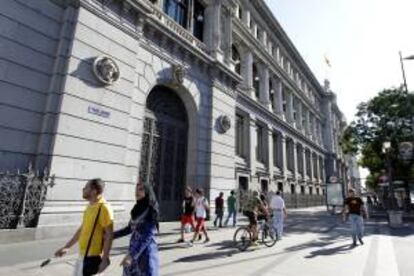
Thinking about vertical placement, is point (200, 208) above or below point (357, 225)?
above

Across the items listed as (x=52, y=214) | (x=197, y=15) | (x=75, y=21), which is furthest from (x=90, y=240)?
(x=197, y=15)

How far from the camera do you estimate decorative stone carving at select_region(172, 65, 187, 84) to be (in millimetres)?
15547

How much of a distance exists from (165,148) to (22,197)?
7529mm

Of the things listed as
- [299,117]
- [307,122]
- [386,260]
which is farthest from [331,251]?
[307,122]

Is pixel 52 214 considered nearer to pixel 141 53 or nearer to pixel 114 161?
pixel 114 161

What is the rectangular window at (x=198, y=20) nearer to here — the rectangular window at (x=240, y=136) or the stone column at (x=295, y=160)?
the rectangular window at (x=240, y=136)

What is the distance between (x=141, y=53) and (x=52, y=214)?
7688 millimetres

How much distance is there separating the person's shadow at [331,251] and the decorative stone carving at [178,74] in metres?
9.94

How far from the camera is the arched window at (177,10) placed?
17.3 meters

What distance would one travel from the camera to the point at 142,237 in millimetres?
3803

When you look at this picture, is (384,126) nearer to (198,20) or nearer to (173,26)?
(198,20)

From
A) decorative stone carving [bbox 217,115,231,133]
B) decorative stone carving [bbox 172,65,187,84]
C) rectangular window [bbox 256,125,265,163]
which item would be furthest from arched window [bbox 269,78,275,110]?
decorative stone carving [bbox 172,65,187,84]

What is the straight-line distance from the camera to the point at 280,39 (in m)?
34.8

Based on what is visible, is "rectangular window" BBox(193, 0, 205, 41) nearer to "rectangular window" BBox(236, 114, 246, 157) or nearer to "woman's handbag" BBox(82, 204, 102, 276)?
"rectangular window" BBox(236, 114, 246, 157)
